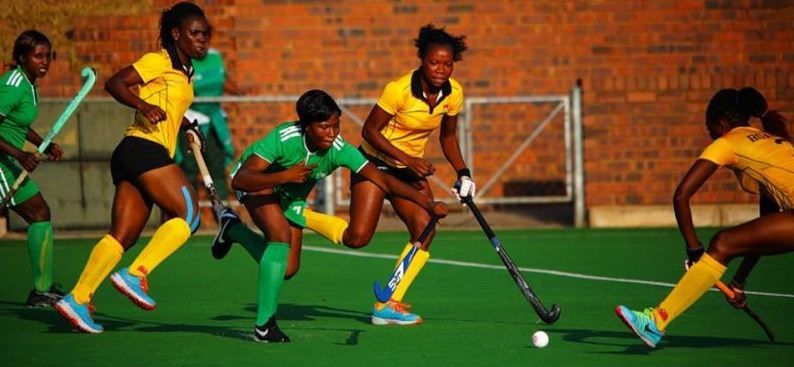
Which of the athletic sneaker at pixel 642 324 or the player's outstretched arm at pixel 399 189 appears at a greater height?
the player's outstretched arm at pixel 399 189

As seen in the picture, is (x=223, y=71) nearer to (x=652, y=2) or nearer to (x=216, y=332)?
(x=652, y=2)

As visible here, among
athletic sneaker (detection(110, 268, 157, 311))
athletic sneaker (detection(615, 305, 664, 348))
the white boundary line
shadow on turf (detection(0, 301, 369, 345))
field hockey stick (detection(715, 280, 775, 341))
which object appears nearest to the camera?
athletic sneaker (detection(615, 305, 664, 348))

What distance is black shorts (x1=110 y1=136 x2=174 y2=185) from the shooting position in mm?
10352

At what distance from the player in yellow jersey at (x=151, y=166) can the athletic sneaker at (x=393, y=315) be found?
1381mm

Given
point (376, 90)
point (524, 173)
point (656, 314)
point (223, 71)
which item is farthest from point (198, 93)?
point (656, 314)

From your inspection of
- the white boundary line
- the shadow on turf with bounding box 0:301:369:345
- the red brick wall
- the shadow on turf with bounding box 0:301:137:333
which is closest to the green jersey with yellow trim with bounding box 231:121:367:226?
the shadow on turf with bounding box 0:301:369:345

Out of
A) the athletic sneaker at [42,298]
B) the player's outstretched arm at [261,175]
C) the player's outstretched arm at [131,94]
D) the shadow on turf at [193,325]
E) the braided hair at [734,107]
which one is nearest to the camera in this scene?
the braided hair at [734,107]

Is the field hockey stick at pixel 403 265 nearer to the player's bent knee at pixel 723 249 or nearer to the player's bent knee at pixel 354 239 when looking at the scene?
the player's bent knee at pixel 354 239

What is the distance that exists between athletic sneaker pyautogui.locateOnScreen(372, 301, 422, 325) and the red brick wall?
10070 millimetres

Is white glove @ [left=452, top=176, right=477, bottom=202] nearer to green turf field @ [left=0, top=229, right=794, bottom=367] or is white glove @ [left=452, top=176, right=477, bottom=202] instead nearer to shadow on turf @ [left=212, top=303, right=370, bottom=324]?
green turf field @ [left=0, top=229, right=794, bottom=367]

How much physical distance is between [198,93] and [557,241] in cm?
544

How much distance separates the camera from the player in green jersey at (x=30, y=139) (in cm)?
1205

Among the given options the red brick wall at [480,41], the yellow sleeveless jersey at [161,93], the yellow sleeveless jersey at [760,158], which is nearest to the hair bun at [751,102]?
the yellow sleeveless jersey at [760,158]

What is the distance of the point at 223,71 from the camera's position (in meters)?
20.8
